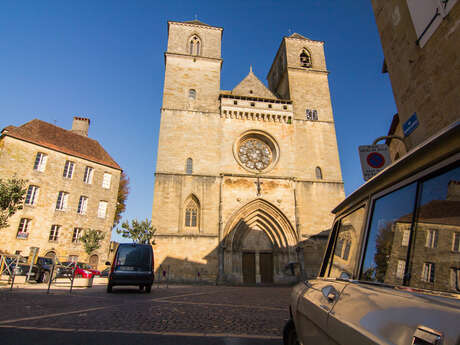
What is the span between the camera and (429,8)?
6234mm

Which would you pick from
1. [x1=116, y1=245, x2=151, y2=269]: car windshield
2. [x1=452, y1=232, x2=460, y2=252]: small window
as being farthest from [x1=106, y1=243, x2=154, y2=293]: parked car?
[x1=452, y1=232, x2=460, y2=252]: small window

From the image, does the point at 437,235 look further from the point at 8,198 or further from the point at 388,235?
the point at 8,198

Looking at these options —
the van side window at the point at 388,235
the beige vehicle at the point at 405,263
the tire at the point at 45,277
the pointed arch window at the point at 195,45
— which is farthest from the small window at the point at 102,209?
the van side window at the point at 388,235

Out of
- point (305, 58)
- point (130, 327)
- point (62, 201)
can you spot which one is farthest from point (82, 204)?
point (305, 58)

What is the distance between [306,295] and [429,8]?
7493mm

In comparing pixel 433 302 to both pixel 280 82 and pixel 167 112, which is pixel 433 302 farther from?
pixel 280 82

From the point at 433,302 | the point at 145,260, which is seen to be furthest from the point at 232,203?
the point at 433,302

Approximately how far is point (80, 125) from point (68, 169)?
762 cm

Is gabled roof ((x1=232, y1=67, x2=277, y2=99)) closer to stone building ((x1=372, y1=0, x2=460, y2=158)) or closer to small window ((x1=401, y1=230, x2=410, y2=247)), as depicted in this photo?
stone building ((x1=372, y1=0, x2=460, y2=158))

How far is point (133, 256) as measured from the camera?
8.58 m

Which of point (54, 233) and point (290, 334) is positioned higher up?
point (54, 233)

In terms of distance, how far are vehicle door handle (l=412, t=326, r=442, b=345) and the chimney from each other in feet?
94.6

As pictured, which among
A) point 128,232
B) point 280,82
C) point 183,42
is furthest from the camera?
point 280,82

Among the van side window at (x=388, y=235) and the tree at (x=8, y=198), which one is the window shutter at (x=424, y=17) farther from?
the tree at (x=8, y=198)
